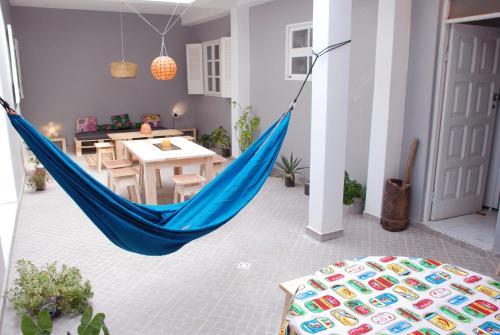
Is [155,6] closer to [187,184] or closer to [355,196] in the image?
[187,184]

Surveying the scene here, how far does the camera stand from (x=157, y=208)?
283 cm

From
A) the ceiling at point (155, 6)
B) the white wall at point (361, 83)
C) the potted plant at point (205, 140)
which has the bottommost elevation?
the potted plant at point (205, 140)

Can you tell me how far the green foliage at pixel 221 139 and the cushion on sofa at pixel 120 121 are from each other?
204cm

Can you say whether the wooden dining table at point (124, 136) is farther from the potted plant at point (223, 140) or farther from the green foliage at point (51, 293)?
the green foliage at point (51, 293)

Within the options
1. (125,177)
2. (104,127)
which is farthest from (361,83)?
(104,127)

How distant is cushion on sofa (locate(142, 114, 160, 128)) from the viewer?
27.5 ft

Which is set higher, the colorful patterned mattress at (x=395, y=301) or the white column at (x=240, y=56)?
the white column at (x=240, y=56)

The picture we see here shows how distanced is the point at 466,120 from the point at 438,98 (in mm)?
462

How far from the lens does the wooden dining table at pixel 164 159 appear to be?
417 cm

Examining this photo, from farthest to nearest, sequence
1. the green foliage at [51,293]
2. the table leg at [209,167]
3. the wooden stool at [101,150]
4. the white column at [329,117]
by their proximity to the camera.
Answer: the wooden stool at [101,150]
the table leg at [209,167]
the white column at [329,117]
the green foliage at [51,293]

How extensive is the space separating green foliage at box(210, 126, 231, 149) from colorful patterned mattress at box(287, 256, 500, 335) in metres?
5.40

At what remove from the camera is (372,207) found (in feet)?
13.4

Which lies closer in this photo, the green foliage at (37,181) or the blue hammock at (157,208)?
the blue hammock at (157,208)

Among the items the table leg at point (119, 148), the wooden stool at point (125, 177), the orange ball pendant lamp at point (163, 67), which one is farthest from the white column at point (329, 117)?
the table leg at point (119, 148)
